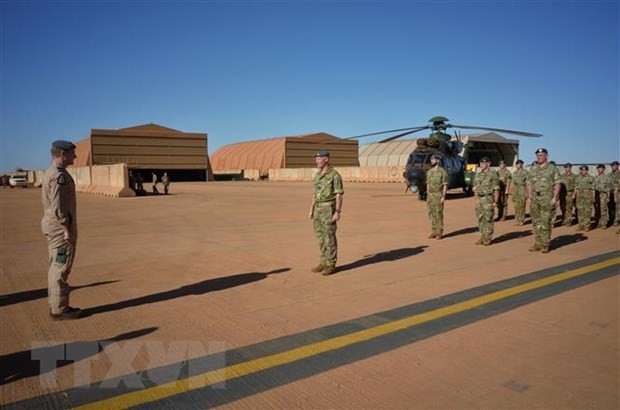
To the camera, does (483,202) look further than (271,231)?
No

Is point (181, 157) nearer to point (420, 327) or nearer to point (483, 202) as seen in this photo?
point (483, 202)

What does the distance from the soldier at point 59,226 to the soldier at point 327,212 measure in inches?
128

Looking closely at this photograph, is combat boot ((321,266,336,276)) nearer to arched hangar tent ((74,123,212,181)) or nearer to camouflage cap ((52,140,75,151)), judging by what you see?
camouflage cap ((52,140,75,151))

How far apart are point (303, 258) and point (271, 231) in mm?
3436

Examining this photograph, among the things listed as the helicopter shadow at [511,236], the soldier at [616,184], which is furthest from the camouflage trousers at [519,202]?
the soldier at [616,184]

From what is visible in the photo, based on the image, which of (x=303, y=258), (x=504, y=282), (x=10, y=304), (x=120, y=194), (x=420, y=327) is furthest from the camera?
(x=120, y=194)

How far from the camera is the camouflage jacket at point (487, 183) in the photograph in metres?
8.77

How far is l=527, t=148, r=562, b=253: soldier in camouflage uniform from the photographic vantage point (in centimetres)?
779

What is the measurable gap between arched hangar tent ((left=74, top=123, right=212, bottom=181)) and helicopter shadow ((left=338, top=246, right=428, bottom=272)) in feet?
150

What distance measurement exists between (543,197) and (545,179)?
334mm

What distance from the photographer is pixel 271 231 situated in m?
10.9

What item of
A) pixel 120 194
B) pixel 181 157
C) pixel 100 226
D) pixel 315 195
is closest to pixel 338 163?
pixel 181 157

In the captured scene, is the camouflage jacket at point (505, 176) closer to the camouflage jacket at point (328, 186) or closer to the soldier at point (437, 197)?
the soldier at point (437, 197)

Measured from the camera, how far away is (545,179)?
311 inches
